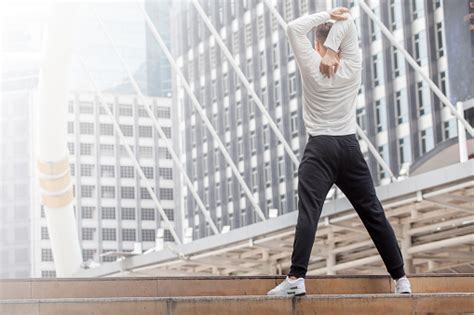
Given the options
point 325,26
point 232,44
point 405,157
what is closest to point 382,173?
point 405,157

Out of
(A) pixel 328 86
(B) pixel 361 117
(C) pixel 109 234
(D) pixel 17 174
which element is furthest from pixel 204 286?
(D) pixel 17 174

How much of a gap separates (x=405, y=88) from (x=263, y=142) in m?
18.9

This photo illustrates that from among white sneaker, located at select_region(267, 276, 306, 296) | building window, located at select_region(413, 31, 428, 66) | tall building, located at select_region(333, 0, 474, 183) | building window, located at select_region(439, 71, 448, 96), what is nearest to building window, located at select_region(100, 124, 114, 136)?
tall building, located at select_region(333, 0, 474, 183)

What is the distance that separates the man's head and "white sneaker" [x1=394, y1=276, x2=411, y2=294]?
1.21m

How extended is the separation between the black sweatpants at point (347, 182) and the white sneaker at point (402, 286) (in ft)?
0.12

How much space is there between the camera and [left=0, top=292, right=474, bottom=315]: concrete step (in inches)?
Result: 233

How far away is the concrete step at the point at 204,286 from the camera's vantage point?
7.34 m

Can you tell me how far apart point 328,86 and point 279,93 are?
68.2 m

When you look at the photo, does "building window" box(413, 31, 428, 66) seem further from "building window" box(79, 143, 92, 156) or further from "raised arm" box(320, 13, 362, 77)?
"building window" box(79, 143, 92, 156)

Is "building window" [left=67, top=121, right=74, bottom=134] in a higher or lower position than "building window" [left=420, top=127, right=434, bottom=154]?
higher

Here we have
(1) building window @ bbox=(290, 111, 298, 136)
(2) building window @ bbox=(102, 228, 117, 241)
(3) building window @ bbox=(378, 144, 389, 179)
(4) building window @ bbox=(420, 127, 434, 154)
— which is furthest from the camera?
(2) building window @ bbox=(102, 228, 117, 241)

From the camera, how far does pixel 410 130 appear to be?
191ft

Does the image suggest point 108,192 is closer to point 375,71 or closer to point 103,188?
point 103,188

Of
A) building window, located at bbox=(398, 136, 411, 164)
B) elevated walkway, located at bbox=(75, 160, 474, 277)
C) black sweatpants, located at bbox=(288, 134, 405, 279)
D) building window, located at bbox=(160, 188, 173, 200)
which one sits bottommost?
black sweatpants, located at bbox=(288, 134, 405, 279)
